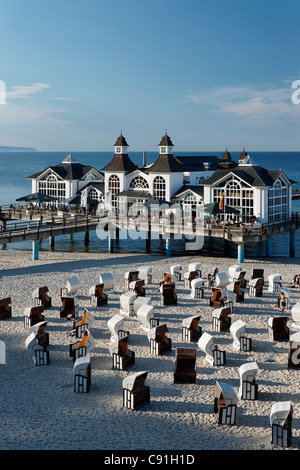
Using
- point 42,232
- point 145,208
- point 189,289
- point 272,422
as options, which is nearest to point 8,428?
point 272,422

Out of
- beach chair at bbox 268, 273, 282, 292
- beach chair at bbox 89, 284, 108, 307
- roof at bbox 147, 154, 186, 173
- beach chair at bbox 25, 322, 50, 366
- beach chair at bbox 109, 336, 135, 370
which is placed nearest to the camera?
beach chair at bbox 109, 336, 135, 370

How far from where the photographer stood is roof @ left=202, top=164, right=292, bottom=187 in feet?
122

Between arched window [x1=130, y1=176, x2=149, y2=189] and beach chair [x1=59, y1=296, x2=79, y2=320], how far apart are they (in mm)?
21333

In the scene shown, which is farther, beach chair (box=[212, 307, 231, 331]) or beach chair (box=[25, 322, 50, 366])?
beach chair (box=[212, 307, 231, 331])

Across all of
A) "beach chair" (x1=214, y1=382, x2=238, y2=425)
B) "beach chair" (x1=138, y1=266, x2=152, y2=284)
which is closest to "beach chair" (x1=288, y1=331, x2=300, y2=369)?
"beach chair" (x1=214, y1=382, x2=238, y2=425)

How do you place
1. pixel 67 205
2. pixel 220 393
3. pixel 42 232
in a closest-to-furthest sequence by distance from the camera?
pixel 220 393
pixel 42 232
pixel 67 205

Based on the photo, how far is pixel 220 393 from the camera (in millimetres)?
13812

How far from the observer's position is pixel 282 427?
12.6 meters

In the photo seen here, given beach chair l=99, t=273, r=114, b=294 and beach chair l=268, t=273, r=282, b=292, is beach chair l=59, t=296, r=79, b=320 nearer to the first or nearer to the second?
beach chair l=99, t=273, r=114, b=294

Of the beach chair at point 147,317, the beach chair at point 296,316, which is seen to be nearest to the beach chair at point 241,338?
the beach chair at point 147,317

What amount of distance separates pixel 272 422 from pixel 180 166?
3098cm

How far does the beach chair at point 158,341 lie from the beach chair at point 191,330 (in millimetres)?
1342
